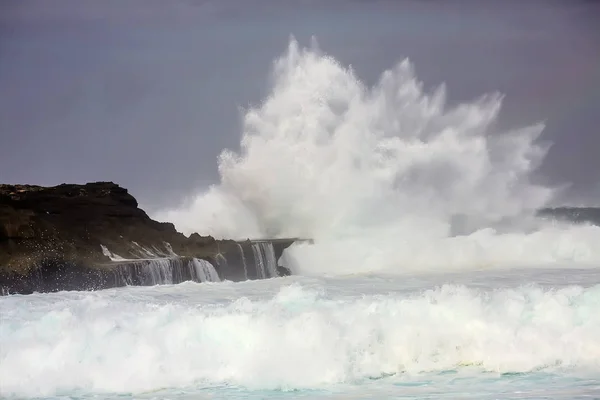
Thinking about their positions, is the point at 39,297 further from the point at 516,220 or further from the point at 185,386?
the point at 516,220

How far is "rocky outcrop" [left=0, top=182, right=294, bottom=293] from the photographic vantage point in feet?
61.6

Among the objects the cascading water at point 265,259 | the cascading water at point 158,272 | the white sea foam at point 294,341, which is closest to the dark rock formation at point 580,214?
the cascading water at point 265,259

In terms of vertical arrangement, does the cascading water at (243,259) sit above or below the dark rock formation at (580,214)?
below

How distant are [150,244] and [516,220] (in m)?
15.1

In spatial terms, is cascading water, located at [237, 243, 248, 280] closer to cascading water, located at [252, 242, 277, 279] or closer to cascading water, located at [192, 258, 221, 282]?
cascading water, located at [252, 242, 277, 279]

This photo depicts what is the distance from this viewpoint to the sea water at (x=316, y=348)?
28.1 ft

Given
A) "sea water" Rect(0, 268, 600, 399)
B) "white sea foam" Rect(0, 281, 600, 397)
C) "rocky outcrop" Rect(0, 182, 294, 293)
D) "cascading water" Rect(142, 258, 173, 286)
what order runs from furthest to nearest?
"cascading water" Rect(142, 258, 173, 286)
"rocky outcrop" Rect(0, 182, 294, 293)
"white sea foam" Rect(0, 281, 600, 397)
"sea water" Rect(0, 268, 600, 399)

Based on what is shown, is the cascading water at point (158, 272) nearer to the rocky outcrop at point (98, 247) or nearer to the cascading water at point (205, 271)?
the rocky outcrop at point (98, 247)

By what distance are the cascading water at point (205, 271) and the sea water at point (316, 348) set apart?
892 centimetres

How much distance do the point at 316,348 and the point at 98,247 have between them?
490 inches

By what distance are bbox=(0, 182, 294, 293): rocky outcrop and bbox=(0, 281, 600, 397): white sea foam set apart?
7909mm

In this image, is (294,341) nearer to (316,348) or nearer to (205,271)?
(316,348)

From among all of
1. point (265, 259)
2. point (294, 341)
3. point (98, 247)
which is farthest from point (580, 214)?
point (294, 341)

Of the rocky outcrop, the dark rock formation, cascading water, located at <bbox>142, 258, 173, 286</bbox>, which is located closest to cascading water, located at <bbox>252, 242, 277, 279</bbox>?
the rocky outcrop
